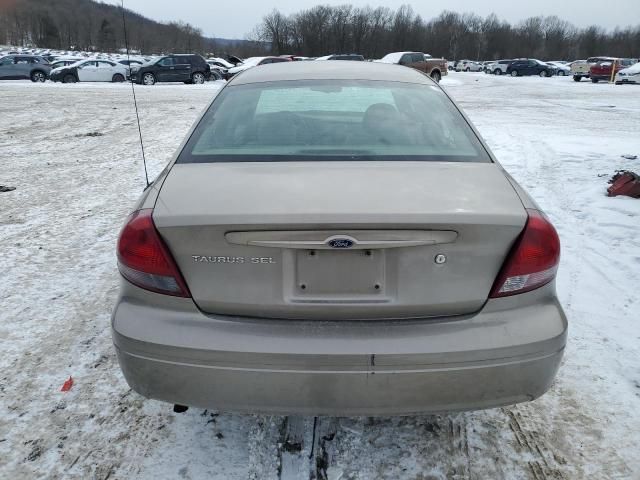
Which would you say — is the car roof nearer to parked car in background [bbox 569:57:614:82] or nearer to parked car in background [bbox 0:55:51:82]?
parked car in background [bbox 0:55:51:82]

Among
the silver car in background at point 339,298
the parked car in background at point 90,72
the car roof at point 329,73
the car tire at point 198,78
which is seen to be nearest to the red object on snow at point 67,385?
the silver car in background at point 339,298

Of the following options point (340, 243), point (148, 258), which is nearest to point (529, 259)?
point (340, 243)

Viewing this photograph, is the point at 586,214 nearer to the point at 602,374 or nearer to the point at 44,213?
the point at 602,374

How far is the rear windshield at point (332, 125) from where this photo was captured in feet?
7.88

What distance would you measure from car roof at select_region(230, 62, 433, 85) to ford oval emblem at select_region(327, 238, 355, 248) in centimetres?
162

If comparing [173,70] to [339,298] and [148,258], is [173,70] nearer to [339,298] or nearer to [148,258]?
[148,258]

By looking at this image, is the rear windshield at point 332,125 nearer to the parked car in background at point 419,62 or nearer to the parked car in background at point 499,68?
the parked car in background at point 419,62

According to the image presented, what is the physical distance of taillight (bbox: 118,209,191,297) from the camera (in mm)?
1896

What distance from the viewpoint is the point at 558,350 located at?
1.95 meters

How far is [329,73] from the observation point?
10.4 feet

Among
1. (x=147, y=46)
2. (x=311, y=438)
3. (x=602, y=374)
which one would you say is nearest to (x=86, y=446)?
(x=311, y=438)

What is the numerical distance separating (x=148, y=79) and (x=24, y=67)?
9.26 meters

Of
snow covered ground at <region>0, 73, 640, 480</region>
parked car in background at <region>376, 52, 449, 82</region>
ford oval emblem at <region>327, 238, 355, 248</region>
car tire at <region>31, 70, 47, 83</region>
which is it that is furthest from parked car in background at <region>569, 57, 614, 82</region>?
ford oval emblem at <region>327, 238, 355, 248</region>

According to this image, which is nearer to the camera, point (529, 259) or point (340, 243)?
point (340, 243)
